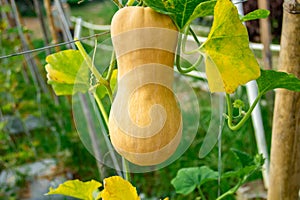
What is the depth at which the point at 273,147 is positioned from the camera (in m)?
0.62

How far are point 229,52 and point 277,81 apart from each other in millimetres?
114

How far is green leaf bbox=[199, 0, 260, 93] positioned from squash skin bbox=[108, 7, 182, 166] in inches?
1.4

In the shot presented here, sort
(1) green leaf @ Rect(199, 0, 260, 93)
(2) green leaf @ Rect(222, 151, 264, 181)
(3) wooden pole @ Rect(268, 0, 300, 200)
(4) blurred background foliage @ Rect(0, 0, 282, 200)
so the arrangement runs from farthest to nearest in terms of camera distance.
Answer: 1. (4) blurred background foliage @ Rect(0, 0, 282, 200)
2. (2) green leaf @ Rect(222, 151, 264, 181)
3. (3) wooden pole @ Rect(268, 0, 300, 200)
4. (1) green leaf @ Rect(199, 0, 260, 93)

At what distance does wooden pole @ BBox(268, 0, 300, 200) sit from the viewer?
53cm

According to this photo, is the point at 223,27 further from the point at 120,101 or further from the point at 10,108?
the point at 10,108

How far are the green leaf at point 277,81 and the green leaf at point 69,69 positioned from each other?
7.4 inches

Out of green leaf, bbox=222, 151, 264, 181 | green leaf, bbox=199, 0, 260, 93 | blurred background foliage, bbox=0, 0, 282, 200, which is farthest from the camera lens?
blurred background foliage, bbox=0, 0, 282, 200

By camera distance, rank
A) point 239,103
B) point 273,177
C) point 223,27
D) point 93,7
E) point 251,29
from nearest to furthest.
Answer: point 223,27, point 239,103, point 273,177, point 251,29, point 93,7

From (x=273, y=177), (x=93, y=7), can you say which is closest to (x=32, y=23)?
(x=93, y=7)

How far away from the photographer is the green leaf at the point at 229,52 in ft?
1.23

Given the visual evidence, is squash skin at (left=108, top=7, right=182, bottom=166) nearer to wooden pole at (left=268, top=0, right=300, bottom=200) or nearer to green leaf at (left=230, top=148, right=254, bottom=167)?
wooden pole at (left=268, top=0, right=300, bottom=200)

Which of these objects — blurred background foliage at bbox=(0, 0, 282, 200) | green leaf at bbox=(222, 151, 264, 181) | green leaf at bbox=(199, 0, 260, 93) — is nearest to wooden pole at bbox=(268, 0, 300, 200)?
green leaf at bbox=(222, 151, 264, 181)

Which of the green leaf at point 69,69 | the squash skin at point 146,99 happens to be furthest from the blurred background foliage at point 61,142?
the squash skin at point 146,99

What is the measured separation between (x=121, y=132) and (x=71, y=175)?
1.44 m
